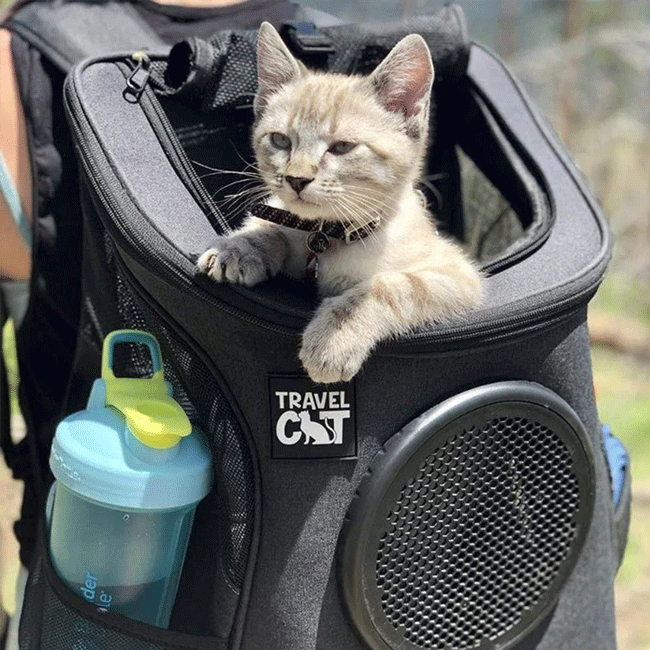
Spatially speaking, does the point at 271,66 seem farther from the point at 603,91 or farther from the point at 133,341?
the point at 603,91

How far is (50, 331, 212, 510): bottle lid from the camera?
112cm

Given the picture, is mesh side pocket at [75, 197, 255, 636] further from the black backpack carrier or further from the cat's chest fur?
the cat's chest fur

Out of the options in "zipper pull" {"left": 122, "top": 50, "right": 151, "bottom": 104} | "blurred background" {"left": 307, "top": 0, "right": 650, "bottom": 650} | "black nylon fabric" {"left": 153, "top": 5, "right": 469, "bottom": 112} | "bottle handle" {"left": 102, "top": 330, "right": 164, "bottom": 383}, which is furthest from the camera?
"blurred background" {"left": 307, "top": 0, "right": 650, "bottom": 650}

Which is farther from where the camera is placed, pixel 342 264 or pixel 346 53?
pixel 346 53

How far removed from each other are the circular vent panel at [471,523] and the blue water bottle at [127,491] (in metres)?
0.23

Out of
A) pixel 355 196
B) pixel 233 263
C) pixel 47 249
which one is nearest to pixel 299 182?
pixel 355 196

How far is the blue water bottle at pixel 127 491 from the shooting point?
112 cm

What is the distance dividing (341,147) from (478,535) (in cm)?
59

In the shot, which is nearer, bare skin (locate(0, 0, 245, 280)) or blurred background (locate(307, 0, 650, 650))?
bare skin (locate(0, 0, 245, 280))

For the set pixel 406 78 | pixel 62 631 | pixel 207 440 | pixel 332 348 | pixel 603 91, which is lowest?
pixel 603 91

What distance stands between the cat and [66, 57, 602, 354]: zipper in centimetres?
3

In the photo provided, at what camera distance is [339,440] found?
1174 millimetres

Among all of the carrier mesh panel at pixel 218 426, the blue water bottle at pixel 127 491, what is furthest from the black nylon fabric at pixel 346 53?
the blue water bottle at pixel 127 491

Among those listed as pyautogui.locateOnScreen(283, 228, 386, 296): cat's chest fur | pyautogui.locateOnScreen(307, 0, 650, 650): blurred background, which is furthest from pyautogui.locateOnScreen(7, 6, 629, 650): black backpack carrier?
pyautogui.locateOnScreen(307, 0, 650, 650): blurred background
